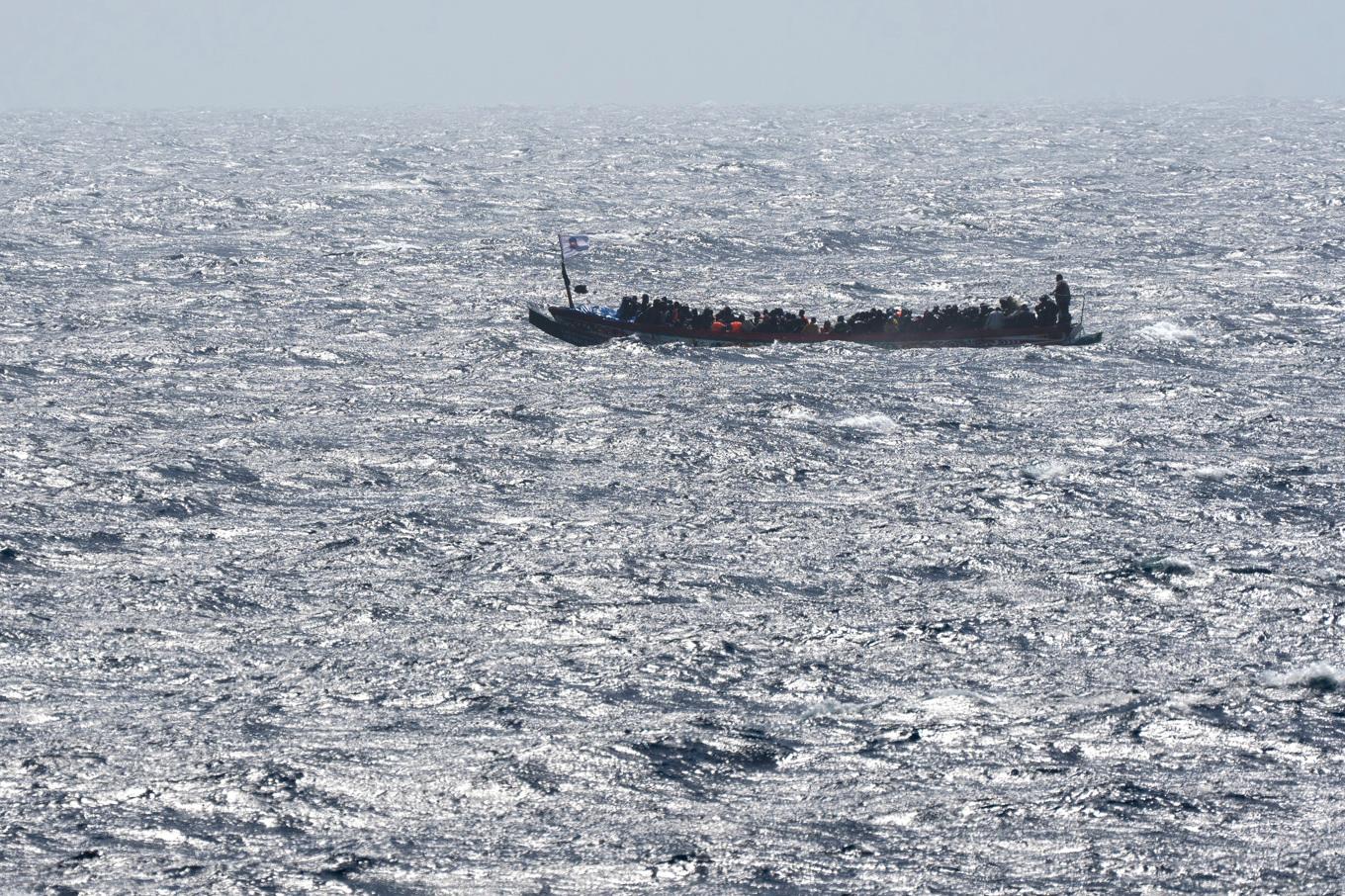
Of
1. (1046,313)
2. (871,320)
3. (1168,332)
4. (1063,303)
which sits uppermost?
(1063,303)

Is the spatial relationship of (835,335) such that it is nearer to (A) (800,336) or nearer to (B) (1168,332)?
(A) (800,336)

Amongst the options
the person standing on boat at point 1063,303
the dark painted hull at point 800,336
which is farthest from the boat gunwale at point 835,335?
the person standing on boat at point 1063,303

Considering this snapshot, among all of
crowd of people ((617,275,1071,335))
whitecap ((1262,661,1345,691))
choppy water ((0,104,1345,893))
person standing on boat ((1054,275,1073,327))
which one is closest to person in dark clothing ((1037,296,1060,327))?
crowd of people ((617,275,1071,335))

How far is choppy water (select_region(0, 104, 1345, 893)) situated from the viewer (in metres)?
22.2

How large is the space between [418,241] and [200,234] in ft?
41.8

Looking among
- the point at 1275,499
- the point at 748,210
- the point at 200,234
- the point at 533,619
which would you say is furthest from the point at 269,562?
the point at 748,210

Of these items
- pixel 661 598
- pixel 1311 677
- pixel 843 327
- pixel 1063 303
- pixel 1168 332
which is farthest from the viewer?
pixel 1168 332

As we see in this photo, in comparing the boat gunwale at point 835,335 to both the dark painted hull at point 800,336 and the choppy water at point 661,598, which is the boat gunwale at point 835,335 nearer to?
the dark painted hull at point 800,336

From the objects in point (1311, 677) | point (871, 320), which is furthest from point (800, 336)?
point (1311, 677)

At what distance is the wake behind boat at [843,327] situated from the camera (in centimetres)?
5456

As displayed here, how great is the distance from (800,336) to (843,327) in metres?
1.60

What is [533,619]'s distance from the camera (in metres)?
29.8

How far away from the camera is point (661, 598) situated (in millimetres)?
30781

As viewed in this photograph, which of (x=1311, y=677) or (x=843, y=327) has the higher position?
(x=843, y=327)
